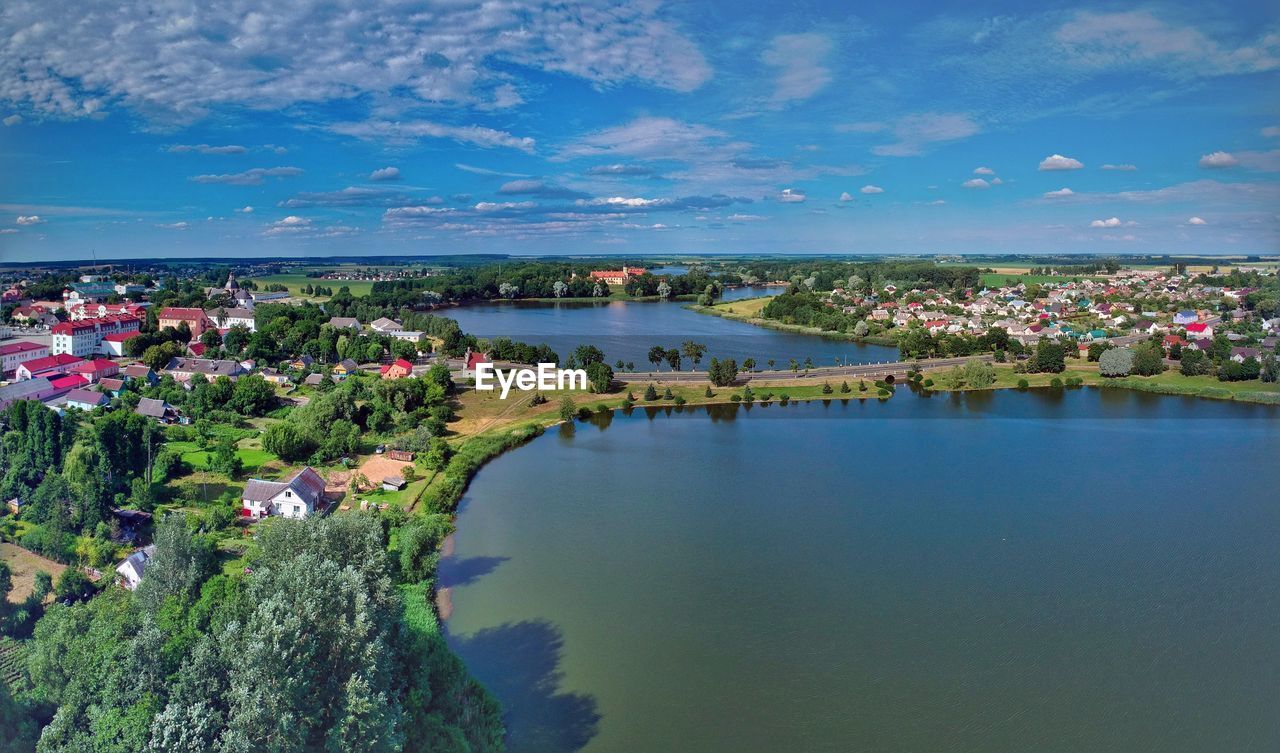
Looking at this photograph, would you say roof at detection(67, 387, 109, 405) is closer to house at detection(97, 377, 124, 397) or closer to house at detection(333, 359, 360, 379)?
house at detection(97, 377, 124, 397)

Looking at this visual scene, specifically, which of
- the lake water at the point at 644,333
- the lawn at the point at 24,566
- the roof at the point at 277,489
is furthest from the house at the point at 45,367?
the lake water at the point at 644,333

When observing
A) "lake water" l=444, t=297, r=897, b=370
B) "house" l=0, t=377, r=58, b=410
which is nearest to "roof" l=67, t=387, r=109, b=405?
"house" l=0, t=377, r=58, b=410

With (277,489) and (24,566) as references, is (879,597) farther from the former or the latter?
(24,566)

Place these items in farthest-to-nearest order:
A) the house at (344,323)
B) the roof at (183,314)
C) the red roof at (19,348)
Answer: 1. the house at (344,323)
2. the roof at (183,314)
3. the red roof at (19,348)

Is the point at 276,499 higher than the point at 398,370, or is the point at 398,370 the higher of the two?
the point at 398,370

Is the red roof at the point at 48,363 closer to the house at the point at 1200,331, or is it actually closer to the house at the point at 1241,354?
the house at the point at 1241,354

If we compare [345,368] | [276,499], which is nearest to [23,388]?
[345,368]

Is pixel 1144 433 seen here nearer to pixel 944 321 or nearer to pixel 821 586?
pixel 821 586
